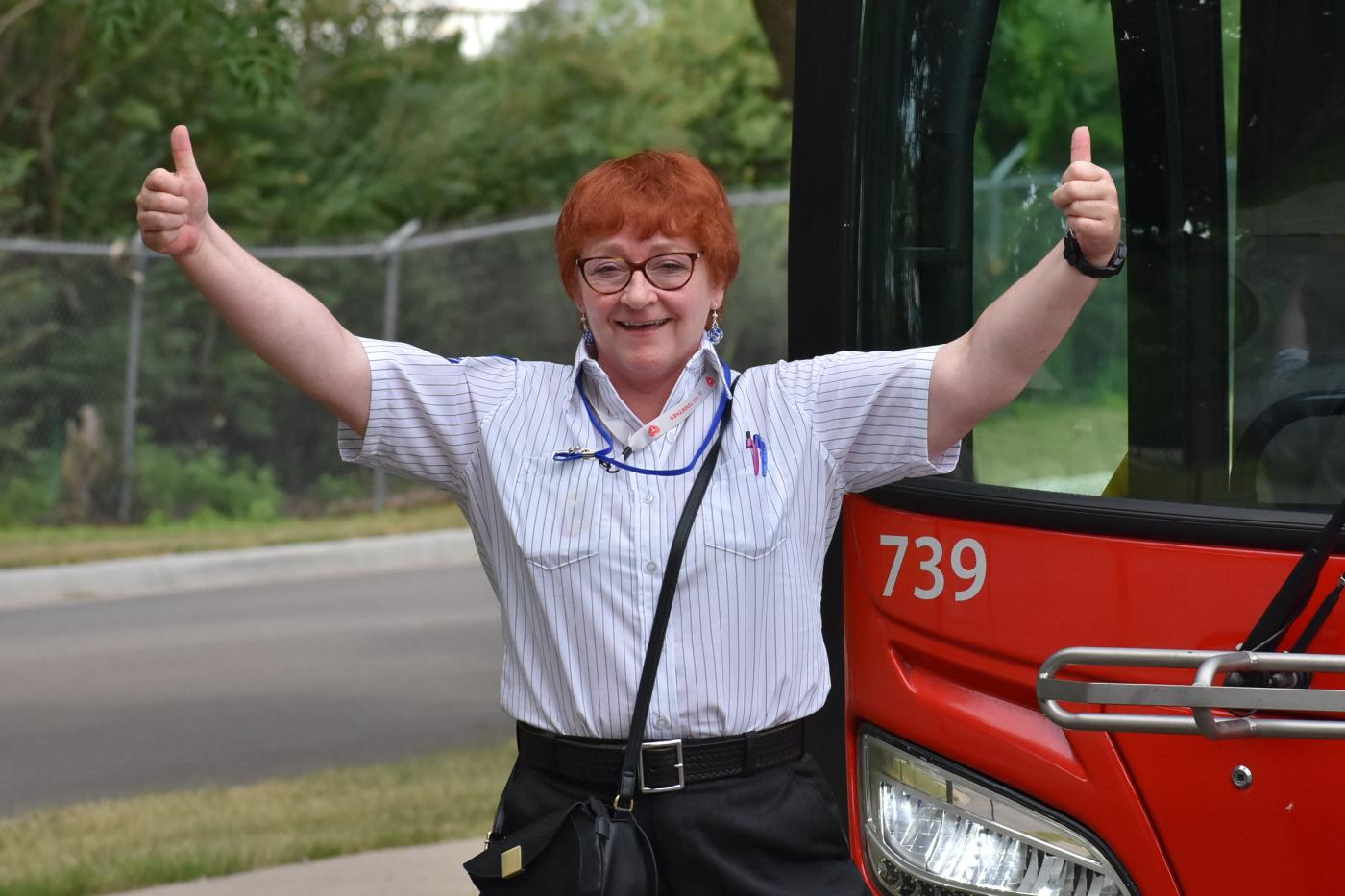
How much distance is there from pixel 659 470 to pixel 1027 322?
1.76 ft

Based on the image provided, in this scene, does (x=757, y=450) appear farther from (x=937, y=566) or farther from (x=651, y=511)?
(x=937, y=566)

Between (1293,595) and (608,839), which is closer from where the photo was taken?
(1293,595)

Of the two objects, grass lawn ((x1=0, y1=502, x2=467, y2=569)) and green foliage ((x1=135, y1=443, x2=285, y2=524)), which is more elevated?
green foliage ((x1=135, y1=443, x2=285, y2=524))

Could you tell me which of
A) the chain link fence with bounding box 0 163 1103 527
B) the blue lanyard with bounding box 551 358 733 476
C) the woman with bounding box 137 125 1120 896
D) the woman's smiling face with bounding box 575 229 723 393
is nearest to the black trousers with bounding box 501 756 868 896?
the woman with bounding box 137 125 1120 896

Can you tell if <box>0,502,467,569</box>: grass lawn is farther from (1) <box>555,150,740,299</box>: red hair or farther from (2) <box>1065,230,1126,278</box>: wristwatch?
(2) <box>1065,230,1126,278</box>: wristwatch

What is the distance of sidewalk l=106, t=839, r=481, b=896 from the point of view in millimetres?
5238

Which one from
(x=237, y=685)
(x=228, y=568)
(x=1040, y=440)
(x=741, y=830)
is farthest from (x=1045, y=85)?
(x=228, y=568)

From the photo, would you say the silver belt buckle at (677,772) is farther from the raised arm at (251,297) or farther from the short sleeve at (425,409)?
the raised arm at (251,297)

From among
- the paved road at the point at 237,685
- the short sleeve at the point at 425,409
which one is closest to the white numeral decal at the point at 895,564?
the short sleeve at the point at 425,409

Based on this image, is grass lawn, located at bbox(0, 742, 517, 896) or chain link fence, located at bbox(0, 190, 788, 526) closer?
grass lawn, located at bbox(0, 742, 517, 896)

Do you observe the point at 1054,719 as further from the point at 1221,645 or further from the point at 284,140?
the point at 284,140

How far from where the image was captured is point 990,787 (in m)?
2.68

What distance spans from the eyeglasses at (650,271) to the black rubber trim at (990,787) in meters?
0.77

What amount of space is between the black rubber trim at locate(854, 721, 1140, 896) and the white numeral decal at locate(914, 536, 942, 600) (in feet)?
0.74
